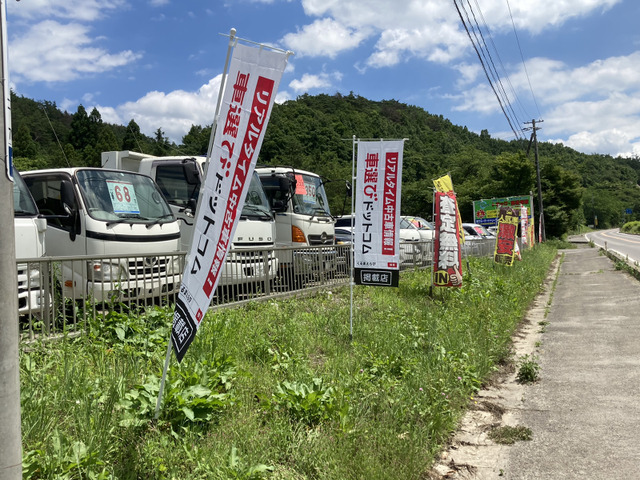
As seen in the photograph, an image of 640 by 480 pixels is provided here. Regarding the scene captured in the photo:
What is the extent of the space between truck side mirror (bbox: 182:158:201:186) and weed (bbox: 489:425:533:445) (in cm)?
606

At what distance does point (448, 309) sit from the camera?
9.30 m

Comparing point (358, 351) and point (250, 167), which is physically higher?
point (250, 167)

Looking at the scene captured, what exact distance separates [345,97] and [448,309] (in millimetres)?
77957

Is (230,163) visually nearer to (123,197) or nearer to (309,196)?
(123,197)

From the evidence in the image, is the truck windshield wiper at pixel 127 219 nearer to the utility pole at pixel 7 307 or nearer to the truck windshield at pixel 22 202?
the truck windshield at pixel 22 202

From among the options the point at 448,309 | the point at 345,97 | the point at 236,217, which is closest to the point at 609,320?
the point at 448,309

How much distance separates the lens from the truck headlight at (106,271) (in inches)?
212

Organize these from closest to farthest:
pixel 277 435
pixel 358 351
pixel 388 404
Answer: pixel 277 435 → pixel 388 404 → pixel 358 351

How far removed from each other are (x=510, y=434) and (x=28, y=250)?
17.4 feet

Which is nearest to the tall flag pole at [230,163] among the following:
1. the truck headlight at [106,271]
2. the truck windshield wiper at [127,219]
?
the truck headlight at [106,271]

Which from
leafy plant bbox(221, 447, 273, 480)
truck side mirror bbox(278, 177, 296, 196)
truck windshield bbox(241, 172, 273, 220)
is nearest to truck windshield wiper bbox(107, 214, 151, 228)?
truck windshield bbox(241, 172, 273, 220)

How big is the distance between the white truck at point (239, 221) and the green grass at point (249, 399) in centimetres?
81

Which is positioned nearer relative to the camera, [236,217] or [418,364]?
[236,217]

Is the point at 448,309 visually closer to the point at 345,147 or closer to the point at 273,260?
the point at 273,260
